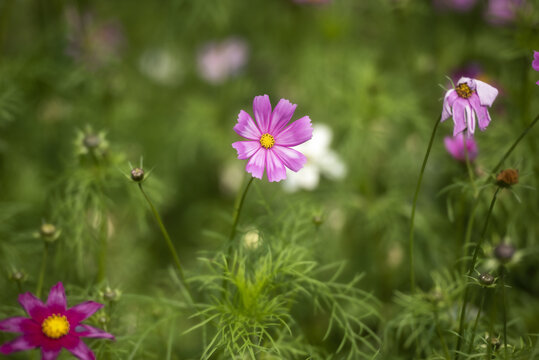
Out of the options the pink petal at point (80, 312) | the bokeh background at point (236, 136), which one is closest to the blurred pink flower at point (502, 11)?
the bokeh background at point (236, 136)

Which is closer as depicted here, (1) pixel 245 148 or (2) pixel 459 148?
(1) pixel 245 148

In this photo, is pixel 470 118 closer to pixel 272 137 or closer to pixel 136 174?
pixel 272 137

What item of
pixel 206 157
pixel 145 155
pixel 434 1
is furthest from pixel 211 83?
pixel 434 1

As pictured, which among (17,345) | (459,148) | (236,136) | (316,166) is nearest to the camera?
(17,345)

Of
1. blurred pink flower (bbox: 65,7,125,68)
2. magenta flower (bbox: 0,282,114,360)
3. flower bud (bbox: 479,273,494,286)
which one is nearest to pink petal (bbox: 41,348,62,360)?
magenta flower (bbox: 0,282,114,360)

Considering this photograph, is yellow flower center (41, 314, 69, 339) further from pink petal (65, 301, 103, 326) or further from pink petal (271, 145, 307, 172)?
pink petal (271, 145, 307, 172)

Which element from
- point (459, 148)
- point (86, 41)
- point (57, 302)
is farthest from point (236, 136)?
point (57, 302)

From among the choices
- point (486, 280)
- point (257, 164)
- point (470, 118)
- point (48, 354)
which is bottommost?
point (48, 354)
